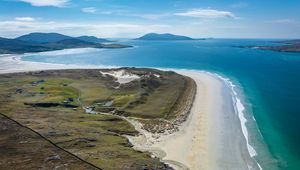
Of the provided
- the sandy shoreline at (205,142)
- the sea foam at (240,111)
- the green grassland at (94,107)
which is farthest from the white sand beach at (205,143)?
the green grassland at (94,107)

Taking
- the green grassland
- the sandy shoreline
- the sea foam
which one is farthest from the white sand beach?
the green grassland

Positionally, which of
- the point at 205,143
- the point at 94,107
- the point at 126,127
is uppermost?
the point at 94,107

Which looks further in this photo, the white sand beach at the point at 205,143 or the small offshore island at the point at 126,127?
the white sand beach at the point at 205,143

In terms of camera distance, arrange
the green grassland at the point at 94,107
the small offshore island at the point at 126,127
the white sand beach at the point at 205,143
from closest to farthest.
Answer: the small offshore island at the point at 126,127 < the white sand beach at the point at 205,143 < the green grassland at the point at 94,107

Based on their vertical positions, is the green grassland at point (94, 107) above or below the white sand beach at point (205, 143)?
above

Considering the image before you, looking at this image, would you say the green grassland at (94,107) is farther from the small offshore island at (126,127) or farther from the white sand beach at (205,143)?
the white sand beach at (205,143)

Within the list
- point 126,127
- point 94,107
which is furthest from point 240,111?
point 94,107

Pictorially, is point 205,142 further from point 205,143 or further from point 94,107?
point 94,107

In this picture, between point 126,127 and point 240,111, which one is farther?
point 240,111

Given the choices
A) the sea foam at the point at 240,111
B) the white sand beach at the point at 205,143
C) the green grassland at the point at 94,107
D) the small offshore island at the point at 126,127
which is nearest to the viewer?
the small offshore island at the point at 126,127

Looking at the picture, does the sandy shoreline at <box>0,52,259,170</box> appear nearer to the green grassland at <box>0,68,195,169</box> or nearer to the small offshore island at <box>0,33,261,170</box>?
the small offshore island at <box>0,33,261,170</box>
